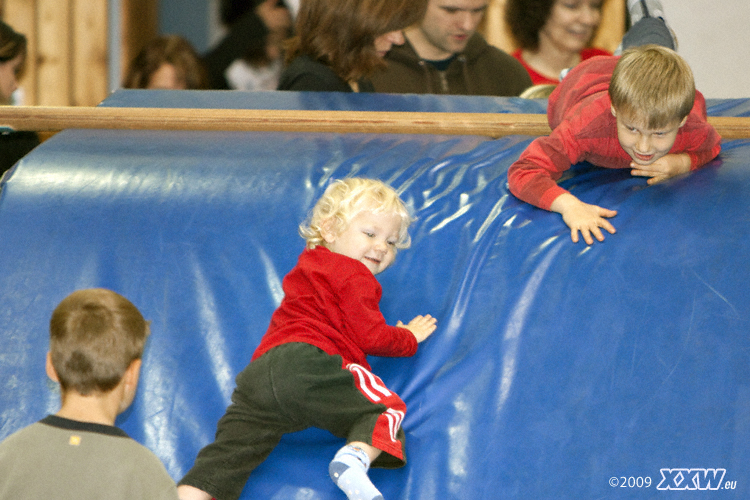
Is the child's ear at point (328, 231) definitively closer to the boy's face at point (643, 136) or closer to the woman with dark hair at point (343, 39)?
the boy's face at point (643, 136)

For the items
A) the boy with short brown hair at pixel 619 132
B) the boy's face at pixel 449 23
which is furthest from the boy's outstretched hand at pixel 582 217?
the boy's face at pixel 449 23

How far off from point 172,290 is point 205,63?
2.44 meters

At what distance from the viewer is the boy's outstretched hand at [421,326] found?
1718mm

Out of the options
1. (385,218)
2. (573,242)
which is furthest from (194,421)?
(573,242)

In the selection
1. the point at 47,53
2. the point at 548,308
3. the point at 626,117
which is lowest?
the point at 47,53

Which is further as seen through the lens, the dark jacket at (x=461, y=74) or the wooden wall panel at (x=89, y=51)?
the wooden wall panel at (x=89, y=51)

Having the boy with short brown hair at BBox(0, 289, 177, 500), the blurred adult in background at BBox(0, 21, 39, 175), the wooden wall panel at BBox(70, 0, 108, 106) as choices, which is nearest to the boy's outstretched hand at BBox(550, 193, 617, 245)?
the boy with short brown hair at BBox(0, 289, 177, 500)

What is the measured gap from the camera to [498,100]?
2.62m

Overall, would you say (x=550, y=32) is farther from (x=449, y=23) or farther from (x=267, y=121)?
(x=267, y=121)

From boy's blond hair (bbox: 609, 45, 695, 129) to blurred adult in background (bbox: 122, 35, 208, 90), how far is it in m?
2.21

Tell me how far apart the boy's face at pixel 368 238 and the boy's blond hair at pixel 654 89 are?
0.59 m

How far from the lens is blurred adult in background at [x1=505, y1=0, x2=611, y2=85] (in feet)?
11.1

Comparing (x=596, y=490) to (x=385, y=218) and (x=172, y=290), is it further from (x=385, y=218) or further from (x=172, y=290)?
(x=172, y=290)

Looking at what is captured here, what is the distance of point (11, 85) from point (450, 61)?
1.62 m
